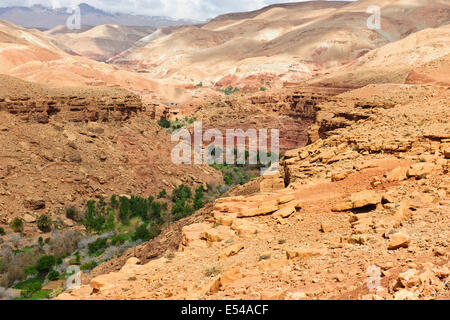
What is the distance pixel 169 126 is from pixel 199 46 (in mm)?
69335

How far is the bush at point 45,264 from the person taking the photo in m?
16.9

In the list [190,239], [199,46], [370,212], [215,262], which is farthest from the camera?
[199,46]

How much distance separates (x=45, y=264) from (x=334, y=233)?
1214 cm

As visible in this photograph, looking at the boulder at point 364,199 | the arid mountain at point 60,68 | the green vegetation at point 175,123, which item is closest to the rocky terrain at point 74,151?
the green vegetation at point 175,123

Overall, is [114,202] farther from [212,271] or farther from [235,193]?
[212,271]

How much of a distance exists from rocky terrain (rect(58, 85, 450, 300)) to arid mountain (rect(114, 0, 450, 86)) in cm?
5756

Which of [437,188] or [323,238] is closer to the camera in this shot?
[323,238]

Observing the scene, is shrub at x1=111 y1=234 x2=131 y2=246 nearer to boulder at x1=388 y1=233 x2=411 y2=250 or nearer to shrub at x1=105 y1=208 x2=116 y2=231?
shrub at x1=105 y1=208 x2=116 y2=231

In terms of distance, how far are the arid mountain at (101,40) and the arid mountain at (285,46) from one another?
35.7 metres

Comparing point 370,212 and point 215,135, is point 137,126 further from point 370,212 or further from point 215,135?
point 370,212

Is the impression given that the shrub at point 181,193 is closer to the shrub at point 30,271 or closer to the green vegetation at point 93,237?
the green vegetation at point 93,237

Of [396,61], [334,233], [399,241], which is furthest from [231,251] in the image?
[396,61]

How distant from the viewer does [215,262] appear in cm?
826
